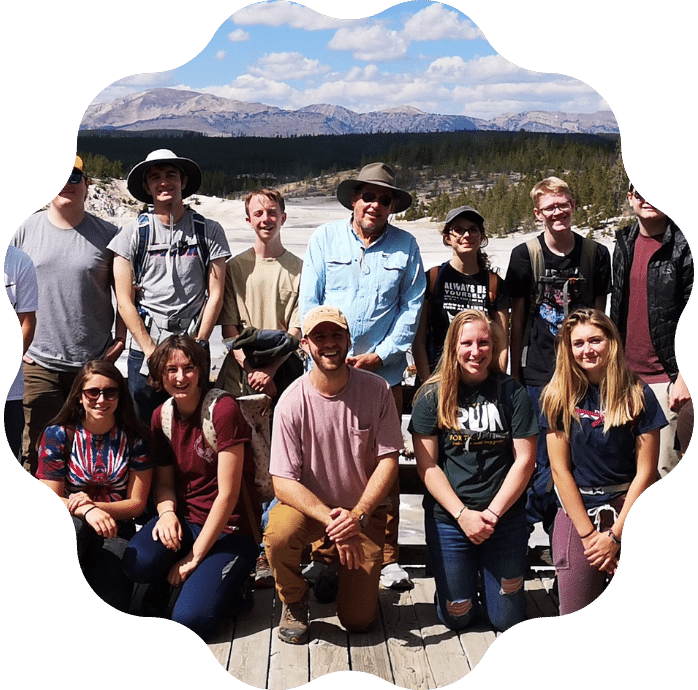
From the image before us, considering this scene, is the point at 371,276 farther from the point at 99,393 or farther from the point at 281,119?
the point at 99,393

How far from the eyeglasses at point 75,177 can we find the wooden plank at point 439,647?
8.30 feet

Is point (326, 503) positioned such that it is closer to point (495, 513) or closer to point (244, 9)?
point (495, 513)

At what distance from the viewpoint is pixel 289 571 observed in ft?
13.7

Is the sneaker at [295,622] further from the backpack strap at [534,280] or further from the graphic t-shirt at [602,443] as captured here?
the backpack strap at [534,280]

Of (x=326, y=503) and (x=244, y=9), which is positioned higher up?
(x=244, y=9)

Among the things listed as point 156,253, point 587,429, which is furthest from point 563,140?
point 156,253

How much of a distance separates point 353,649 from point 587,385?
1587mm

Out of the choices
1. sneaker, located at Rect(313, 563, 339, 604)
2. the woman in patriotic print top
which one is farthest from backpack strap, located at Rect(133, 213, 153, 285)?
sneaker, located at Rect(313, 563, 339, 604)

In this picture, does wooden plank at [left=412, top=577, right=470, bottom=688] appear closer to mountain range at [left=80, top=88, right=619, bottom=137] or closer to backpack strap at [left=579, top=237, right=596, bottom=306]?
backpack strap at [left=579, top=237, right=596, bottom=306]

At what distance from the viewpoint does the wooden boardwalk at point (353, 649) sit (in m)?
4.24

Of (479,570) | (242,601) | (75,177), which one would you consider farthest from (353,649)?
(75,177)

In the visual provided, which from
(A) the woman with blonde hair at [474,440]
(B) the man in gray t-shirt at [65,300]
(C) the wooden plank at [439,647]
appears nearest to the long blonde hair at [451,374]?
(A) the woman with blonde hair at [474,440]

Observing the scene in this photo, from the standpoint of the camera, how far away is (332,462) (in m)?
4.10

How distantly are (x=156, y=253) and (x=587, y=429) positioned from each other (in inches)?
82.4
